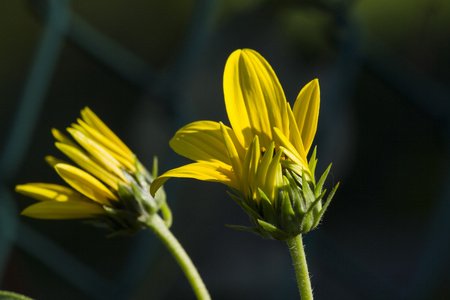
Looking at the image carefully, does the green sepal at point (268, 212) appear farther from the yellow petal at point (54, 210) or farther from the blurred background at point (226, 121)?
the blurred background at point (226, 121)

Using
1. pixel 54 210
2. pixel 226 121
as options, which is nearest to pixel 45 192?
pixel 54 210

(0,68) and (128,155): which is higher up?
(0,68)

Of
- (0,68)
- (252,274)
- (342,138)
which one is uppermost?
(0,68)

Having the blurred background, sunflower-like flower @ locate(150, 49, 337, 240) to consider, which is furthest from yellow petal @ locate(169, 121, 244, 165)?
the blurred background

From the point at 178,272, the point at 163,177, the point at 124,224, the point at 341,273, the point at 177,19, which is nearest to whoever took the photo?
the point at 163,177

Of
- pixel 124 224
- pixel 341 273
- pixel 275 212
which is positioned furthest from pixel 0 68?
pixel 275 212

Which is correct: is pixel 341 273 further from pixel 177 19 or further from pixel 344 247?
pixel 177 19

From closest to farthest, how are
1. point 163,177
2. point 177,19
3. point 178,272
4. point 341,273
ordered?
point 163,177, point 341,273, point 178,272, point 177,19

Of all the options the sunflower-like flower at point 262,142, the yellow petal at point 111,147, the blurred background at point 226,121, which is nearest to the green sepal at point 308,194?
the sunflower-like flower at point 262,142
